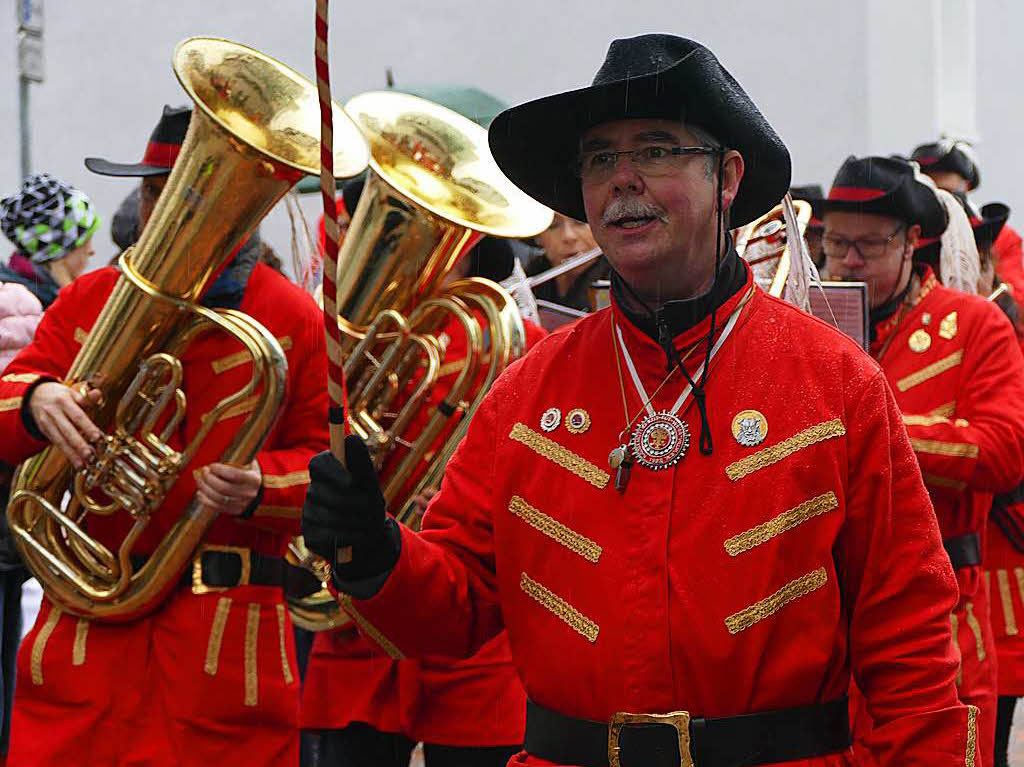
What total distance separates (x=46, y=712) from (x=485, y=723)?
3.75 feet

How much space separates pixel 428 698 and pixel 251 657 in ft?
1.87

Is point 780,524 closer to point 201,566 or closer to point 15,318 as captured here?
point 201,566

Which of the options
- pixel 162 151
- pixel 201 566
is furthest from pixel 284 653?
pixel 162 151

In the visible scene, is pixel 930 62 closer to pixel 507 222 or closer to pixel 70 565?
pixel 507 222

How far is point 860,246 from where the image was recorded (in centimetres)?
512

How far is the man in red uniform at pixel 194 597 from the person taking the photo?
4195 millimetres

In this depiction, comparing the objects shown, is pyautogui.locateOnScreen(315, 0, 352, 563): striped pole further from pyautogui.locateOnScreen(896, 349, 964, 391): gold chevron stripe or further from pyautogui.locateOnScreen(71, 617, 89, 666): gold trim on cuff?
pyautogui.locateOnScreen(896, 349, 964, 391): gold chevron stripe

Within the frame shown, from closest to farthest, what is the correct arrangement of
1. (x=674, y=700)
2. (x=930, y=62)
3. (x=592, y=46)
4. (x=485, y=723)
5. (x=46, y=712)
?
1. (x=674, y=700)
2. (x=46, y=712)
3. (x=485, y=723)
4. (x=592, y=46)
5. (x=930, y=62)

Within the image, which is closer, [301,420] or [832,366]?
[832,366]

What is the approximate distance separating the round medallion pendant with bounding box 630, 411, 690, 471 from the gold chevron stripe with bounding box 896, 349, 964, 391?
232 centimetres

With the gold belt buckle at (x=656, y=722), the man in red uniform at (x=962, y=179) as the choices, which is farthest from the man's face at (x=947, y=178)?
the gold belt buckle at (x=656, y=722)

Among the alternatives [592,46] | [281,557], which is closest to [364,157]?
[281,557]

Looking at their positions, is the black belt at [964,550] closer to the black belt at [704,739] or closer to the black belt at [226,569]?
the black belt at [226,569]

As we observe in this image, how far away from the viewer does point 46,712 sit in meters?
4.24
